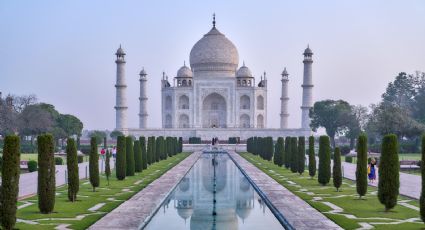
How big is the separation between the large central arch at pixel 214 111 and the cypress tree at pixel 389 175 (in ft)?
148

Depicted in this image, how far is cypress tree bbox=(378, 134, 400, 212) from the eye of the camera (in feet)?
35.9

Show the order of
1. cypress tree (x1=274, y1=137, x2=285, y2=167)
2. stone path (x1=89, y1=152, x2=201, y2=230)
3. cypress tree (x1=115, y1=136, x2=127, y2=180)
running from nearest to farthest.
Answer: stone path (x1=89, y1=152, x2=201, y2=230) → cypress tree (x1=115, y1=136, x2=127, y2=180) → cypress tree (x1=274, y1=137, x2=285, y2=167)

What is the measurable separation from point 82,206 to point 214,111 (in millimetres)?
45373

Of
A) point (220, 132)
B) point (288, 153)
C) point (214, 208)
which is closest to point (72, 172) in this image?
point (214, 208)

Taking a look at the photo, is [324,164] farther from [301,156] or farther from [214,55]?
[214,55]

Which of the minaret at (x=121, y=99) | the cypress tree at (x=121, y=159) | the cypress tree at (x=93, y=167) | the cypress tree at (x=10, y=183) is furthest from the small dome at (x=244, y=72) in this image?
the cypress tree at (x=10, y=183)

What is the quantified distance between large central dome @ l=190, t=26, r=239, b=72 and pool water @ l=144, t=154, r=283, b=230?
39024 millimetres

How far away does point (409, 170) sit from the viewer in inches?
911

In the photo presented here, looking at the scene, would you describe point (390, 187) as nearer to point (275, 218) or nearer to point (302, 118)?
point (275, 218)

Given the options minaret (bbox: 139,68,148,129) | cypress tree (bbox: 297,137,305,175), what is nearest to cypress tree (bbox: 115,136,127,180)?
cypress tree (bbox: 297,137,305,175)

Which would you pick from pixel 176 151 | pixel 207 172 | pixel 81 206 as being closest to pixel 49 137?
pixel 81 206

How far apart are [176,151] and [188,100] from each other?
19.2m

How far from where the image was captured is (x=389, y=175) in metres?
11.0

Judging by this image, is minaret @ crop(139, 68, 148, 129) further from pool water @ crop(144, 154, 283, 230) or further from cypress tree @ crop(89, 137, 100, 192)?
cypress tree @ crop(89, 137, 100, 192)
